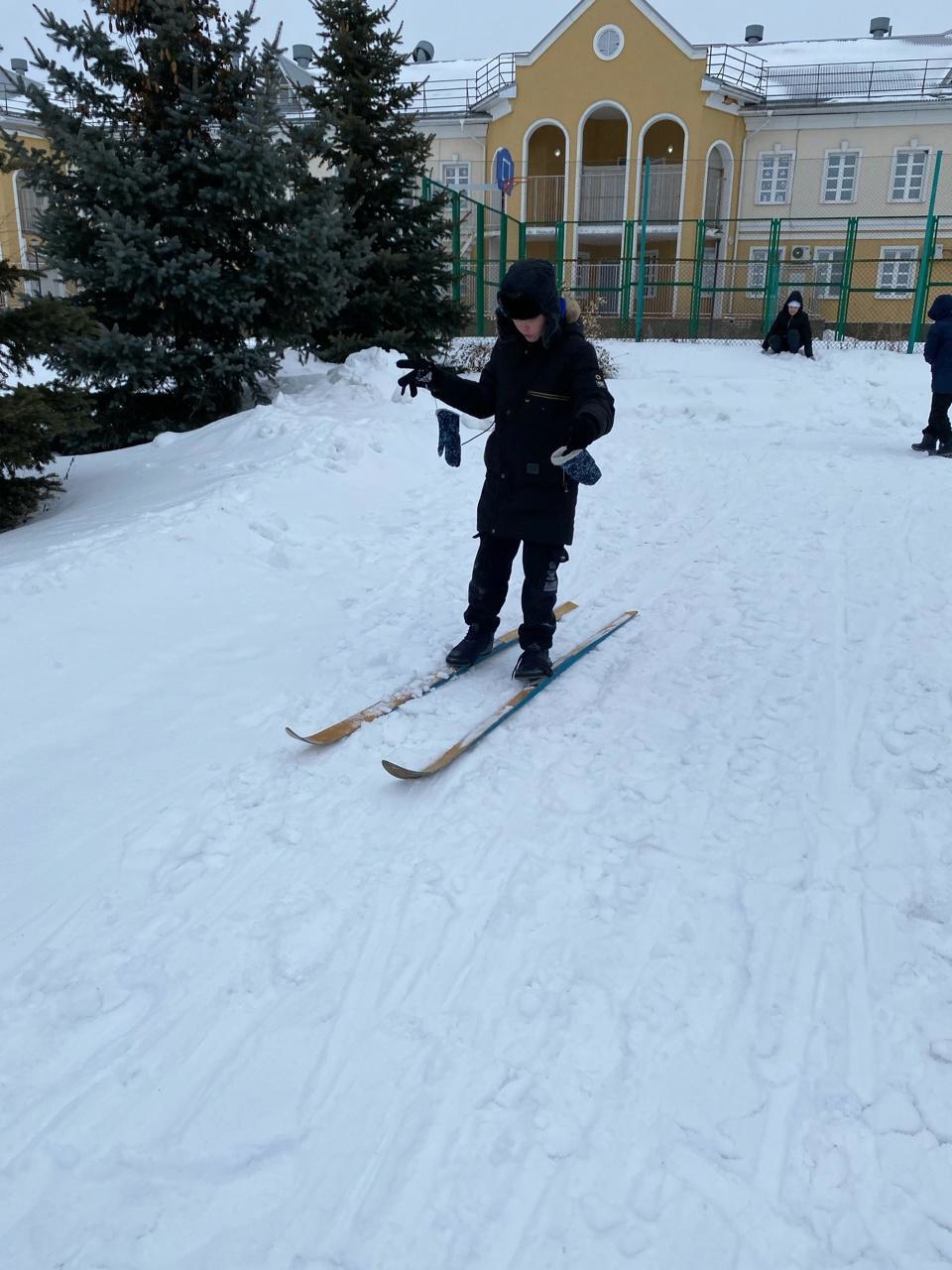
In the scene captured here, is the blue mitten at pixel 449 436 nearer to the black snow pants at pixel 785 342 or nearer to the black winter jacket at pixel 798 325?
the black winter jacket at pixel 798 325

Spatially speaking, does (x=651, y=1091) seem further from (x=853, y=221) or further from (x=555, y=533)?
(x=853, y=221)

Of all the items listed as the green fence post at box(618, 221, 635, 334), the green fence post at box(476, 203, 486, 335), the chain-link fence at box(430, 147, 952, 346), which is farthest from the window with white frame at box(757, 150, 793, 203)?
the green fence post at box(476, 203, 486, 335)

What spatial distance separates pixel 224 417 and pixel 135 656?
472 cm

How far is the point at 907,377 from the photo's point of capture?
14.5 metres

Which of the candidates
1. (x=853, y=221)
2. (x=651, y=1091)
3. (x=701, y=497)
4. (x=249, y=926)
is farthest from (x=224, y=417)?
(x=853, y=221)

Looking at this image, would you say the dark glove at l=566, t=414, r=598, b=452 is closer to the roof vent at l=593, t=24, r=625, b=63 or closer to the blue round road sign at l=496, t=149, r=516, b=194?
the blue round road sign at l=496, t=149, r=516, b=194

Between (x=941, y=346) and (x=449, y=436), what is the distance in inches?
301

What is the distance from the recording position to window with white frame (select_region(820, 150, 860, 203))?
84.5 feet

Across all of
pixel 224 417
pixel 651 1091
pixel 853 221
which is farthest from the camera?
pixel 853 221

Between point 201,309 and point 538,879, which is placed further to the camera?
point 201,309

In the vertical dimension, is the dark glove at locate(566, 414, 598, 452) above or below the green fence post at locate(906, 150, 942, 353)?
below

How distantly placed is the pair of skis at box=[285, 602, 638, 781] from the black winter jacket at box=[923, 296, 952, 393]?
684 centimetres

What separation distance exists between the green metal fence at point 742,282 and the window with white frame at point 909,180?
18.7ft

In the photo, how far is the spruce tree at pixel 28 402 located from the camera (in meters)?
5.72
